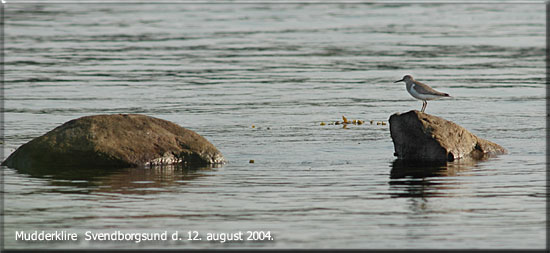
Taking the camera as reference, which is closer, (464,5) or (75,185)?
(75,185)

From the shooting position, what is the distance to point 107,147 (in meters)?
15.6

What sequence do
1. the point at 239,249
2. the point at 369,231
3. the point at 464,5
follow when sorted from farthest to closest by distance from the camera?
the point at 464,5, the point at 369,231, the point at 239,249

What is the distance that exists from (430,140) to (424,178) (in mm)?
1891

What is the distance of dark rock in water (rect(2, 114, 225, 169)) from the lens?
51.2 ft

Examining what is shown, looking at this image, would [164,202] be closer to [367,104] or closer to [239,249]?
[239,249]

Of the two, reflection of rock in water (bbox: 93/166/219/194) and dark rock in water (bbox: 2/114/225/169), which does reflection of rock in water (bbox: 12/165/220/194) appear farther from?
dark rock in water (bbox: 2/114/225/169)

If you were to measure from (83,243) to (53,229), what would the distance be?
827 millimetres

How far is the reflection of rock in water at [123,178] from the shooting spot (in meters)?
13.8

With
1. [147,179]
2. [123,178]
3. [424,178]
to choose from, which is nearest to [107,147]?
[123,178]

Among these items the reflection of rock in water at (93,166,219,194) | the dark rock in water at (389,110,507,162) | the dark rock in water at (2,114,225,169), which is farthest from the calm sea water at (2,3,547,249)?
the dark rock in water at (2,114,225,169)

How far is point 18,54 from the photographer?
3794 centimetres

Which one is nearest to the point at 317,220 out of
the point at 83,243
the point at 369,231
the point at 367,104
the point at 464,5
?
the point at 369,231

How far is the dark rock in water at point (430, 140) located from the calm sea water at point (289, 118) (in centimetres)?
39

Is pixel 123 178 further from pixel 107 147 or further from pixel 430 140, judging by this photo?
pixel 430 140
